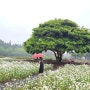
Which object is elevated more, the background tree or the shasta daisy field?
the background tree

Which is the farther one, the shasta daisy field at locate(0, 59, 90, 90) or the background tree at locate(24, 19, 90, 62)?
the background tree at locate(24, 19, 90, 62)

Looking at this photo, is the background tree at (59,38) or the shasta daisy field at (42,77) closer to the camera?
the shasta daisy field at (42,77)

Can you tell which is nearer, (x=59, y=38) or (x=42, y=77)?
(x=42, y=77)

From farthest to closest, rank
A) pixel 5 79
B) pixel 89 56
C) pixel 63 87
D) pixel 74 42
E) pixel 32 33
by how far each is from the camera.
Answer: pixel 89 56, pixel 32 33, pixel 74 42, pixel 5 79, pixel 63 87

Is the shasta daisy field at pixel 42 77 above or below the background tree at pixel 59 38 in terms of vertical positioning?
below

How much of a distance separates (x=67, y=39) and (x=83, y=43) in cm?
255

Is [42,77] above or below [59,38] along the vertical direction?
below

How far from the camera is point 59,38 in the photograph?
5109cm

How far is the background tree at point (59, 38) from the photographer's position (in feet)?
163

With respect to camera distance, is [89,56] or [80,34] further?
[89,56]

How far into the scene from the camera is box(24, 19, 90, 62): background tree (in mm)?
49781

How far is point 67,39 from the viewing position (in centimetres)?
5094

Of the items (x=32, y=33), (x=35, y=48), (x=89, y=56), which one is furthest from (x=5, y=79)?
(x=89, y=56)

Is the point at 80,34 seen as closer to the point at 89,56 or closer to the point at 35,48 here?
the point at 35,48
